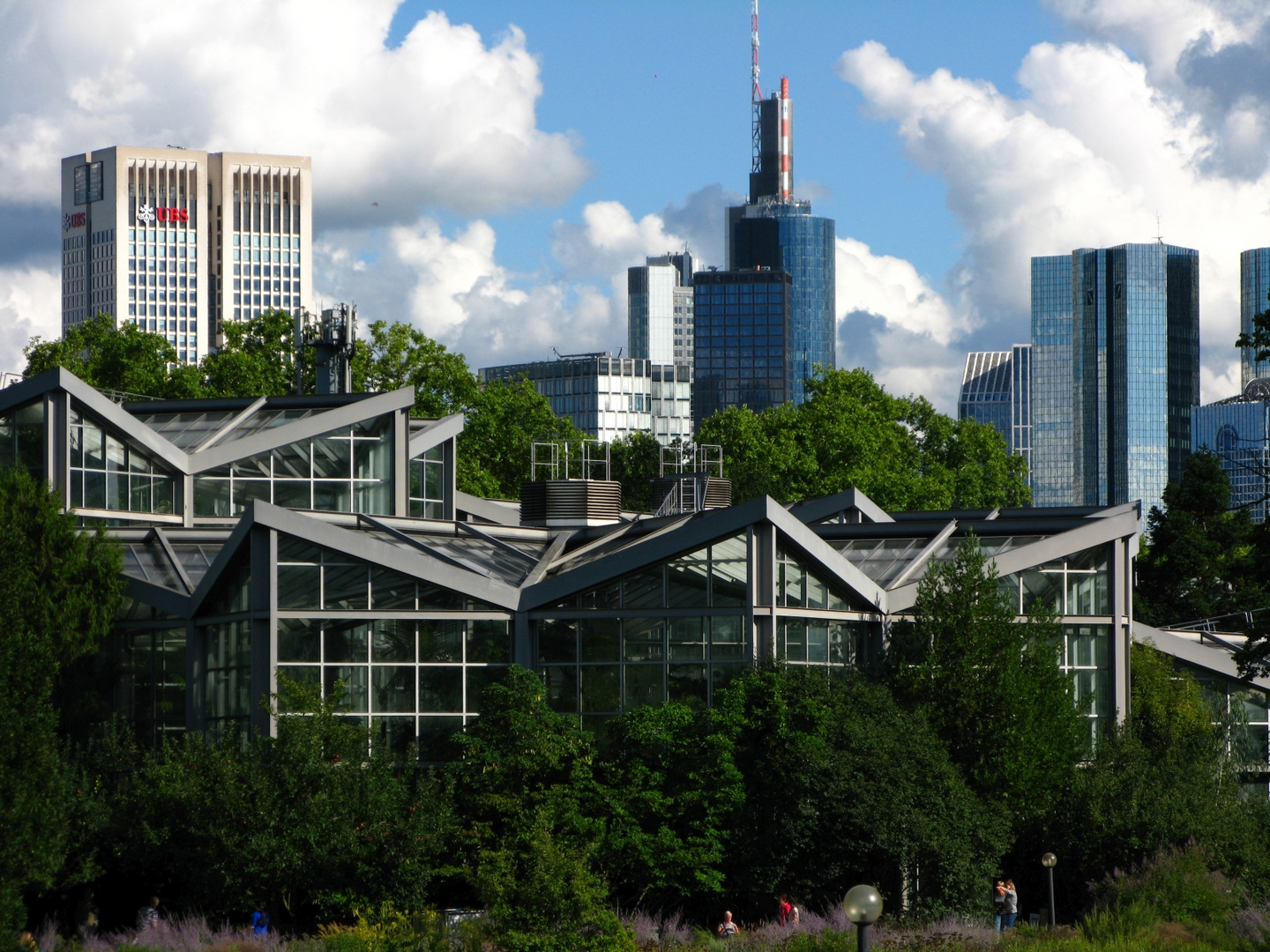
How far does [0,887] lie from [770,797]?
47.2 ft

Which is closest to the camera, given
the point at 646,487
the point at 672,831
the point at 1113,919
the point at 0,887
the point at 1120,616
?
the point at 0,887

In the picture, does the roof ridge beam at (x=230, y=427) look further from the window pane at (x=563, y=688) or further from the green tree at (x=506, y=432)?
the green tree at (x=506, y=432)

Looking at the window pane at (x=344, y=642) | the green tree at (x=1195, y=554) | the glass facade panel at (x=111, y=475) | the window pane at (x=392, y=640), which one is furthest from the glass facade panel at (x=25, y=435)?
the green tree at (x=1195, y=554)

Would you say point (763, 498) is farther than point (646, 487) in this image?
No

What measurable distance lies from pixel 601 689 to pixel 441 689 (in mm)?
3263

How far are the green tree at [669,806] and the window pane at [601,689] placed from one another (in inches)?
68.3

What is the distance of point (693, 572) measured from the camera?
36.2 metres

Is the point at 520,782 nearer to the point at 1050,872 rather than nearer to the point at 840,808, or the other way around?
the point at 840,808

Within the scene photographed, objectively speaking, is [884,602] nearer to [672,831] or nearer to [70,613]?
[672,831]

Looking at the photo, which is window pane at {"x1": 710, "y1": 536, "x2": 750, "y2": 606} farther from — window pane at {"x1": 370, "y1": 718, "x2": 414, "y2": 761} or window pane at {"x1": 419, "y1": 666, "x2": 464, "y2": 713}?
window pane at {"x1": 370, "y1": 718, "x2": 414, "y2": 761}

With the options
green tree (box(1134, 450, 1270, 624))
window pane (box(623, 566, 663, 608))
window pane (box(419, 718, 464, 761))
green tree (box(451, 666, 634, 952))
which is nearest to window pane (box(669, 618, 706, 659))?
window pane (box(623, 566, 663, 608))

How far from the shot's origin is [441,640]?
120 feet

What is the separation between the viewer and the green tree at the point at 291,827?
30.9 meters

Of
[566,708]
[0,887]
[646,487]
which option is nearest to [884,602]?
[566,708]
